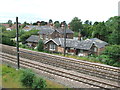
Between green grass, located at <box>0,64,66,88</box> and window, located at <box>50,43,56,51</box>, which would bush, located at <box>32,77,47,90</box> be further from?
window, located at <box>50,43,56,51</box>

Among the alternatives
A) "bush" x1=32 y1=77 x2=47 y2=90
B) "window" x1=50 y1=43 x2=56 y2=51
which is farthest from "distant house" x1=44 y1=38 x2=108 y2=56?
"bush" x1=32 y1=77 x2=47 y2=90

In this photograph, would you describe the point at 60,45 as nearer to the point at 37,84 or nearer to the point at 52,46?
the point at 52,46

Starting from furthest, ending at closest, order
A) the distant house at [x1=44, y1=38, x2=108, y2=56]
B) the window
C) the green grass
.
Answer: the window, the distant house at [x1=44, y1=38, x2=108, y2=56], the green grass

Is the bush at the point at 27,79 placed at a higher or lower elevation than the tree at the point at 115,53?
lower

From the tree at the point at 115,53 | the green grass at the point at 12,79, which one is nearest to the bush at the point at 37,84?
the green grass at the point at 12,79

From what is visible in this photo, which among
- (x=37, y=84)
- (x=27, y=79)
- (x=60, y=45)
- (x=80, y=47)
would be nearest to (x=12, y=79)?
(x=27, y=79)

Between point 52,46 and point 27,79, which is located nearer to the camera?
point 27,79

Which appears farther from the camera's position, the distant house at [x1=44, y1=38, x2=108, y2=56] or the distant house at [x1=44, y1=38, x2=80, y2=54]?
the distant house at [x1=44, y1=38, x2=80, y2=54]

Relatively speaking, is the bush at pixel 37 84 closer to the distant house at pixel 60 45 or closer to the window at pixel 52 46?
the distant house at pixel 60 45

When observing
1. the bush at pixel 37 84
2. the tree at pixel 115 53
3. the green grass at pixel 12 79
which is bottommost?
Result: the green grass at pixel 12 79

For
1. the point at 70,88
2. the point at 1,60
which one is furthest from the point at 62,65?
the point at 1,60

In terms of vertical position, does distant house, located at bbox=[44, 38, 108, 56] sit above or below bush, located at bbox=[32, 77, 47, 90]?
above

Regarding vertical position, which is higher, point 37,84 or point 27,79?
point 27,79

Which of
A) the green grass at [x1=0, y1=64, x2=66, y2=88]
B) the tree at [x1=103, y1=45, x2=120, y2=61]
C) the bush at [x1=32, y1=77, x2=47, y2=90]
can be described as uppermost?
the tree at [x1=103, y1=45, x2=120, y2=61]
